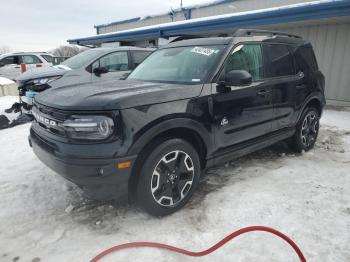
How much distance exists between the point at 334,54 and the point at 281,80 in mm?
6155

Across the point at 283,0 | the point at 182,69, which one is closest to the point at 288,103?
the point at 182,69

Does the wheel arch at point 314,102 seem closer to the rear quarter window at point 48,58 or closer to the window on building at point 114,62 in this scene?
the window on building at point 114,62

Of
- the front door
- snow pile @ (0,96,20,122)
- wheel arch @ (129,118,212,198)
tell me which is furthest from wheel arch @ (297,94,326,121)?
snow pile @ (0,96,20,122)

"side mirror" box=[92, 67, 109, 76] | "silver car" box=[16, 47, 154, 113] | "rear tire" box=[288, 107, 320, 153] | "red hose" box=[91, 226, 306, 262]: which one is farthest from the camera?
"side mirror" box=[92, 67, 109, 76]

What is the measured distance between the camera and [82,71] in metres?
6.38

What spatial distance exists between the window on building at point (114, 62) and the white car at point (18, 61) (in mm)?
7585

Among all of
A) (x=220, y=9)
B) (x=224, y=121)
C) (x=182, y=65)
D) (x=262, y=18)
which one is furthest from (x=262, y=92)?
(x=220, y=9)

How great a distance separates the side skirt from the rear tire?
0.23 meters

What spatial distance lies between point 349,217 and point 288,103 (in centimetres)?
177

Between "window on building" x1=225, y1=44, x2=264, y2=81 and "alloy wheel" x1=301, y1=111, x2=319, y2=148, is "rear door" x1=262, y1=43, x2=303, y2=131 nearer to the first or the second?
"window on building" x1=225, y1=44, x2=264, y2=81

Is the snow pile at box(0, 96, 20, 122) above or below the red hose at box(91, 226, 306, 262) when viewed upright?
above

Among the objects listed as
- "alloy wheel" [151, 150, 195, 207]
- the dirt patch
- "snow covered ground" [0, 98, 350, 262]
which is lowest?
the dirt patch

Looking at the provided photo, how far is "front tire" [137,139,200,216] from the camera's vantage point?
2.67 m

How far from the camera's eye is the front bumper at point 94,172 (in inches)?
95.4
